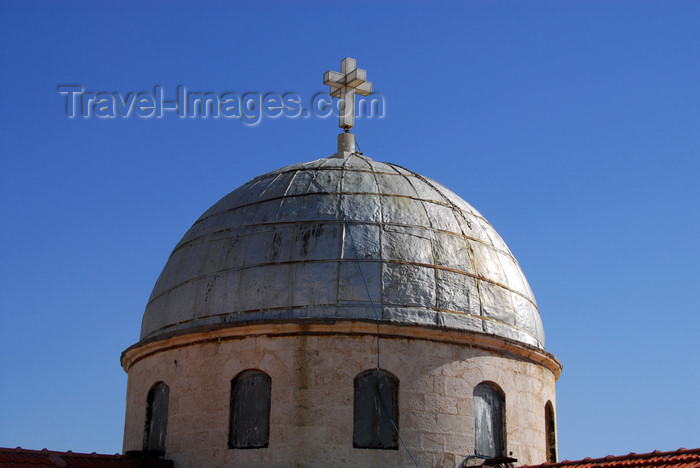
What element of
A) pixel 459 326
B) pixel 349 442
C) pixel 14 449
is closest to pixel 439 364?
pixel 459 326

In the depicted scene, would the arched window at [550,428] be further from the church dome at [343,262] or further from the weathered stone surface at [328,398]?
the church dome at [343,262]

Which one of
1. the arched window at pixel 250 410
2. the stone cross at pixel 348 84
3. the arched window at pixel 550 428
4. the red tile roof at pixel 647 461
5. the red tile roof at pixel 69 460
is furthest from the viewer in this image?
the stone cross at pixel 348 84

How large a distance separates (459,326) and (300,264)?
9.21ft

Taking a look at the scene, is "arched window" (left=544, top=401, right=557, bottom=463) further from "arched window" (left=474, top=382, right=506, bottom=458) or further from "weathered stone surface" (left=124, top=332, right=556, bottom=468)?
"arched window" (left=474, top=382, right=506, bottom=458)

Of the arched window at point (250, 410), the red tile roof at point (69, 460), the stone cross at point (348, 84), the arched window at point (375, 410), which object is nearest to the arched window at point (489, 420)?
the arched window at point (375, 410)

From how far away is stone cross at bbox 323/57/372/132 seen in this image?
798 inches

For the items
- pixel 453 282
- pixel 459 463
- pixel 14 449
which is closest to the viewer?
pixel 14 449

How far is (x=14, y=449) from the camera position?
45.3 feet

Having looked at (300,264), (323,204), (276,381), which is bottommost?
(276,381)

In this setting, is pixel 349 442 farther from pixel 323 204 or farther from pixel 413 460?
pixel 323 204

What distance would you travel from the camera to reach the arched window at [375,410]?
574 inches

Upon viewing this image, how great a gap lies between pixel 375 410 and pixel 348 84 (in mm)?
8226

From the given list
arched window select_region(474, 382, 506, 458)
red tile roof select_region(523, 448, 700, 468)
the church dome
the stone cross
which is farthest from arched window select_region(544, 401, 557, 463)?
the stone cross

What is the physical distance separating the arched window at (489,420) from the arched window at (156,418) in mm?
5154
